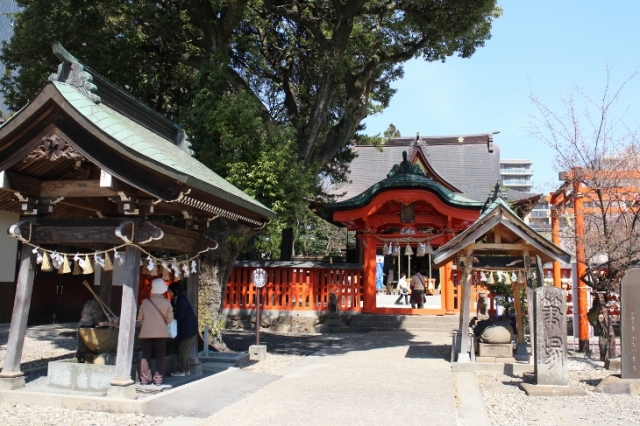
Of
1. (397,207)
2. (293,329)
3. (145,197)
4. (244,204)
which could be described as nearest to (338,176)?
(397,207)

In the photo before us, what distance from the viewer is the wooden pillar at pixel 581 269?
12.0 m

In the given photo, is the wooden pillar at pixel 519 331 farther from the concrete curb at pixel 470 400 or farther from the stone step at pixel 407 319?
the stone step at pixel 407 319

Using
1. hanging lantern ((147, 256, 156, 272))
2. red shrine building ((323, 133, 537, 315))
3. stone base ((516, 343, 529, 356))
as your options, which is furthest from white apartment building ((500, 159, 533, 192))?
hanging lantern ((147, 256, 156, 272))

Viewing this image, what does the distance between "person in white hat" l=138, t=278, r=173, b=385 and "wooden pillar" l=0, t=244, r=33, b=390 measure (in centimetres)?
156

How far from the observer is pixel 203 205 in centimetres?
765

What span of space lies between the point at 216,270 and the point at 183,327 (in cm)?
322

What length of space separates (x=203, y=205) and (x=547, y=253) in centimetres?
659

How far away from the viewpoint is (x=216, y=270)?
1193 centimetres

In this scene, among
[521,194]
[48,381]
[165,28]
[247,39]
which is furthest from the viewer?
[521,194]

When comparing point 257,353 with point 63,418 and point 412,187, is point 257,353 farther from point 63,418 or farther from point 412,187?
point 412,187

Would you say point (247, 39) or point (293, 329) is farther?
point (293, 329)

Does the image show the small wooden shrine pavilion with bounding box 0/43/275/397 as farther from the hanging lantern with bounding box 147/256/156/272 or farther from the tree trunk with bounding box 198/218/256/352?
the tree trunk with bounding box 198/218/256/352

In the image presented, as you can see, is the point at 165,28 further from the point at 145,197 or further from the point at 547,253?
the point at 547,253

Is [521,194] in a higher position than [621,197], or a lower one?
higher
